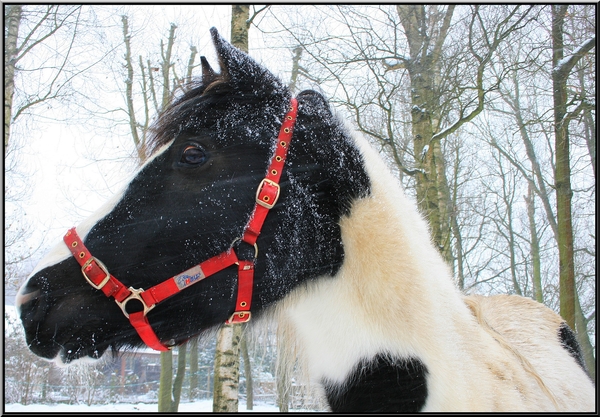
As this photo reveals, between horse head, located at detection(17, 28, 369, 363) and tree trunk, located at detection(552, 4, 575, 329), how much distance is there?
566cm

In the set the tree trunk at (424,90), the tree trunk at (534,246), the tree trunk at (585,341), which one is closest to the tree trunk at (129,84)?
the tree trunk at (424,90)

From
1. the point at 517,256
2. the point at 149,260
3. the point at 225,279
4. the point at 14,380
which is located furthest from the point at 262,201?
the point at 517,256

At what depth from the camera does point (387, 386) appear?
154 cm

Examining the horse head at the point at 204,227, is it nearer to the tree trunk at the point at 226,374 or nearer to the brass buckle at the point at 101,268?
the brass buckle at the point at 101,268

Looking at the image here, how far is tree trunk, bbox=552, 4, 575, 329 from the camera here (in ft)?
18.7

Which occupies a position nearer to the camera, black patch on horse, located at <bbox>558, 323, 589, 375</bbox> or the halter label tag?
the halter label tag

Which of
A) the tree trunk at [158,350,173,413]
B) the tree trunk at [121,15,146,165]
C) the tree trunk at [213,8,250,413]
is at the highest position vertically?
the tree trunk at [121,15,146,165]

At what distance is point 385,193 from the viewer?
180cm

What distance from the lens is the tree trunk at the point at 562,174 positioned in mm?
5703

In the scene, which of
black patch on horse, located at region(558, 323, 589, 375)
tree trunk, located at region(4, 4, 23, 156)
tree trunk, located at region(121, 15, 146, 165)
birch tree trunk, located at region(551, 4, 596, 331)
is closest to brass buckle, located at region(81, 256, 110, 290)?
black patch on horse, located at region(558, 323, 589, 375)

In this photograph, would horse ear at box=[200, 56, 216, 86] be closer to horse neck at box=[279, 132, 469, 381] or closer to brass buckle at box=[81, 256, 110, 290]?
horse neck at box=[279, 132, 469, 381]

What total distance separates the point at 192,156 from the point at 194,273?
50 centimetres

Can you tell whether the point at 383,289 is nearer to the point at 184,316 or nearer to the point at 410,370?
the point at 410,370

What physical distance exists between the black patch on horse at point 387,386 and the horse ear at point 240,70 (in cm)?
128
